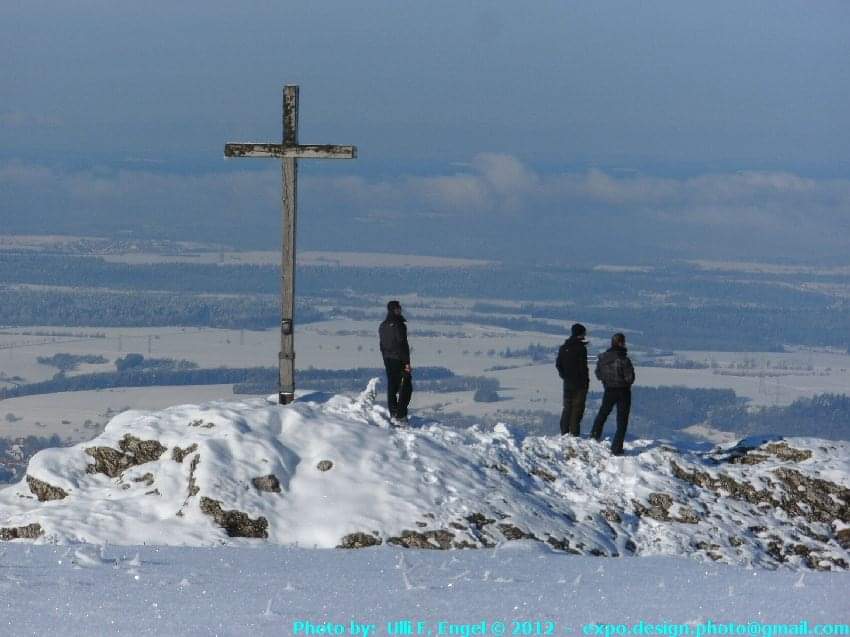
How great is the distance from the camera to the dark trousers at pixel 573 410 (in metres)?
21.8

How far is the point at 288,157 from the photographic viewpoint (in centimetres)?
2144

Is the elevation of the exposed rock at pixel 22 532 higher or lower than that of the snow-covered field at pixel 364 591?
lower

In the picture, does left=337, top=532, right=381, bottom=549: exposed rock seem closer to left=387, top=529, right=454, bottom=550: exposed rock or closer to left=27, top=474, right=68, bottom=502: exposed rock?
left=387, top=529, right=454, bottom=550: exposed rock

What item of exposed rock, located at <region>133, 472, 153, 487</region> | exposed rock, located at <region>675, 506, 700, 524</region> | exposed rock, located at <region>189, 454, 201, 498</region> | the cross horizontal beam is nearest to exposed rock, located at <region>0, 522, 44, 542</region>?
exposed rock, located at <region>133, 472, 153, 487</region>

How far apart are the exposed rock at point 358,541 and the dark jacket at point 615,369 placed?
560 cm

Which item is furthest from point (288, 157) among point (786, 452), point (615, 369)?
point (786, 452)

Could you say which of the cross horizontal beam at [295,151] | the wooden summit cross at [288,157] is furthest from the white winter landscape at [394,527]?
the cross horizontal beam at [295,151]

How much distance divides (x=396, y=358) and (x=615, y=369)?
12.2 ft

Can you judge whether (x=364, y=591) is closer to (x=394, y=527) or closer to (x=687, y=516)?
(x=394, y=527)

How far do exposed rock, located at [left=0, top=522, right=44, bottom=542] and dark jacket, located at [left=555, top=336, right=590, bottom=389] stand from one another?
8975 millimetres

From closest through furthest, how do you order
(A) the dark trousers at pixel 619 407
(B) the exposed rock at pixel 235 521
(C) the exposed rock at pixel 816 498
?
(B) the exposed rock at pixel 235 521, (C) the exposed rock at pixel 816 498, (A) the dark trousers at pixel 619 407

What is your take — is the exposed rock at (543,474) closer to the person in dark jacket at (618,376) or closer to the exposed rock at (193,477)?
the person in dark jacket at (618,376)

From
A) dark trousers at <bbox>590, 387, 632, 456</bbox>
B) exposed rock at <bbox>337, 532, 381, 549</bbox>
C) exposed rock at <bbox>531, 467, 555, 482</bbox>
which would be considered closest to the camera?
exposed rock at <bbox>337, 532, 381, 549</bbox>

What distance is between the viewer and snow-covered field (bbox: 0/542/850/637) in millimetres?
10094
